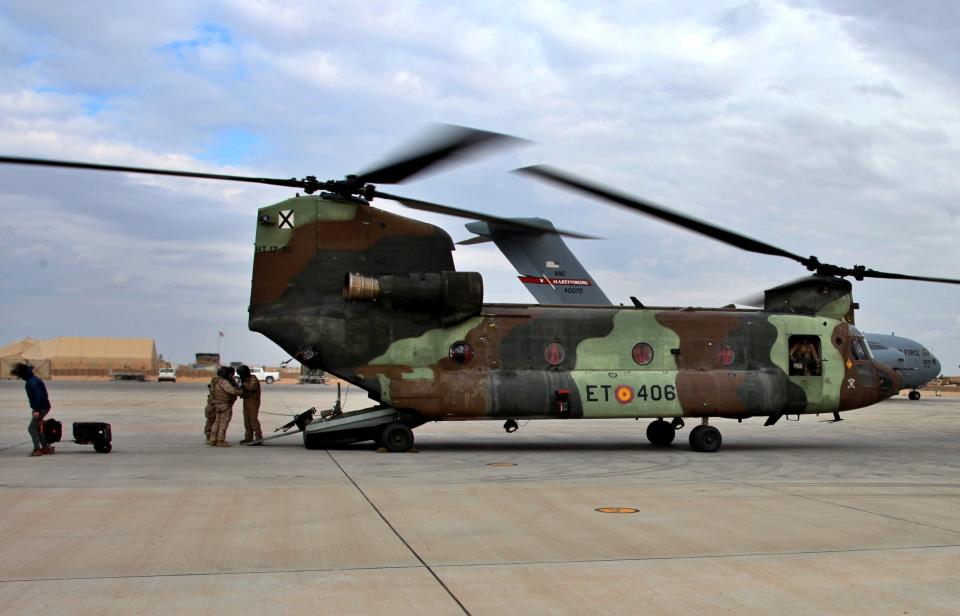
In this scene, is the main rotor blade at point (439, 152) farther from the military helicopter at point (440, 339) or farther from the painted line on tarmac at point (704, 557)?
the painted line on tarmac at point (704, 557)

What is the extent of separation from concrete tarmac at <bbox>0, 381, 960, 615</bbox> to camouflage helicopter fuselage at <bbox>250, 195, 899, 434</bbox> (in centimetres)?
159

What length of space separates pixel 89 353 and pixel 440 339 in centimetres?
12312

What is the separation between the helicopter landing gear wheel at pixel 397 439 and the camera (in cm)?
1516

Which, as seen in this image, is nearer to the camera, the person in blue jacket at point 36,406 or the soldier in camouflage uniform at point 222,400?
the person in blue jacket at point 36,406

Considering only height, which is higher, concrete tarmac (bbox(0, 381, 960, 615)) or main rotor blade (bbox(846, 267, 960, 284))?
main rotor blade (bbox(846, 267, 960, 284))

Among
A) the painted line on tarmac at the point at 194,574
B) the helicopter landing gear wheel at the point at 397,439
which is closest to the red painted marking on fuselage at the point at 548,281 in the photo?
the helicopter landing gear wheel at the point at 397,439

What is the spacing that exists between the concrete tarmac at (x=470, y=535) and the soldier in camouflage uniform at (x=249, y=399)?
1.95m

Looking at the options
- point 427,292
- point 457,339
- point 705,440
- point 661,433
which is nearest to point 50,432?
point 427,292

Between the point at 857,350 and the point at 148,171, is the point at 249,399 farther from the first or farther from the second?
the point at 857,350

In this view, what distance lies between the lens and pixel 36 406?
14086mm

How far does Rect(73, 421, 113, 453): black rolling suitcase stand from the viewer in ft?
47.4

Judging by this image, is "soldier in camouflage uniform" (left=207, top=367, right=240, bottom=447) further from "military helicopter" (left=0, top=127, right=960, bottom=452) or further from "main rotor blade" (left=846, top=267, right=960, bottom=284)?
"main rotor blade" (left=846, top=267, right=960, bottom=284)

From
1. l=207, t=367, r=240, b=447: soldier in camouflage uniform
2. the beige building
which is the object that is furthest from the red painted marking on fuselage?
the beige building

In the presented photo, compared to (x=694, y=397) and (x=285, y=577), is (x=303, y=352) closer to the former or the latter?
(x=694, y=397)
